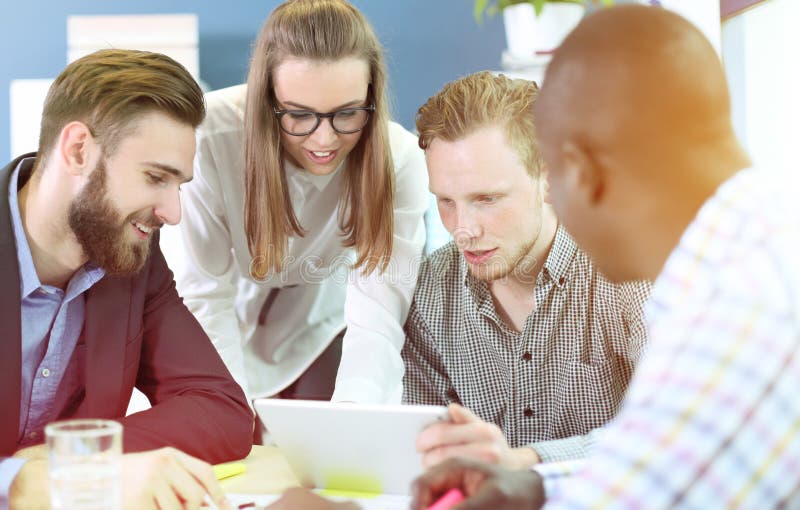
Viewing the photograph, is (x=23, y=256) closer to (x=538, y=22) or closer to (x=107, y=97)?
(x=107, y=97)

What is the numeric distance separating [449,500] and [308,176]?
4.53 ft

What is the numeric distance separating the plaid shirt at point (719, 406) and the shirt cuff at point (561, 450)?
0.78 meters

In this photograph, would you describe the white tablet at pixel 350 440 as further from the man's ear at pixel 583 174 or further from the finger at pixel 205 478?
the man's ear at pixel 583 174

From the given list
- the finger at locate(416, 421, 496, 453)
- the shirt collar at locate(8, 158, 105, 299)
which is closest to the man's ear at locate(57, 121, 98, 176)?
the shirt collar at locate(8, 158, 105, 299)

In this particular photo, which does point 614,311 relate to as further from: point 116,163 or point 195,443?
point 116,163

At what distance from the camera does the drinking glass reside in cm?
107

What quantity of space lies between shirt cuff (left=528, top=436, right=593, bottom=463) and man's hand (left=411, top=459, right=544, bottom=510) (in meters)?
0.42

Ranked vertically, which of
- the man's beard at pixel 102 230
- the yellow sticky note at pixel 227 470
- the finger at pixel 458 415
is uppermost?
the man's beard at pixel 102 230

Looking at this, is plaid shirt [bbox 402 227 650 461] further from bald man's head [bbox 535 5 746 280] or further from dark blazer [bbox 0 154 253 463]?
bald man's head [bbox 535 5 746 280]

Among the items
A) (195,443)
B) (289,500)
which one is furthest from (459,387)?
(289,500)

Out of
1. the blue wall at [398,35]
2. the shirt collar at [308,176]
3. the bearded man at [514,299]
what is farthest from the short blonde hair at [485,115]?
the blue wall at [398,35]

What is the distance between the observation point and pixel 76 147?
5.90ft

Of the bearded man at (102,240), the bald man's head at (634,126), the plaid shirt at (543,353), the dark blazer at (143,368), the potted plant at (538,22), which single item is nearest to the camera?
the bald man's head at (634,126)

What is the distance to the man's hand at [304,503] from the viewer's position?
4.00 ft
